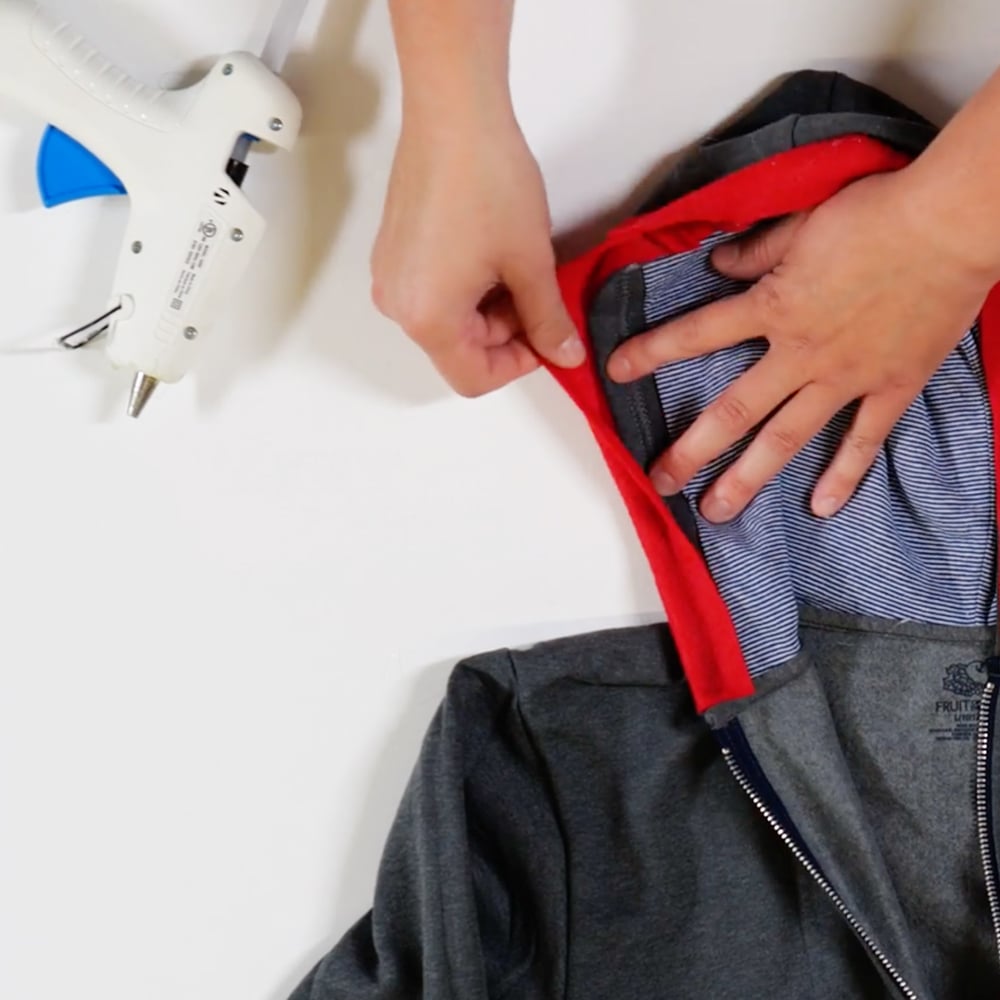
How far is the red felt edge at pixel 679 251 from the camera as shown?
1.96 feet

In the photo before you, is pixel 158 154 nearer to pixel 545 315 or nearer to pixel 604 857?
pixel 545 315

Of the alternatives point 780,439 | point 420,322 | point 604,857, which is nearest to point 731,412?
point 780,439

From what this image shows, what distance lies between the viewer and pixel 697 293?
654mm

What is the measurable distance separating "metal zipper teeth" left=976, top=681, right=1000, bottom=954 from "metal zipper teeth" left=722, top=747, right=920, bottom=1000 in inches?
0.6

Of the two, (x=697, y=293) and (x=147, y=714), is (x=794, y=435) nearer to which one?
(x=697, y=293)

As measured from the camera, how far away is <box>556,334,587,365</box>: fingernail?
0.61 meters

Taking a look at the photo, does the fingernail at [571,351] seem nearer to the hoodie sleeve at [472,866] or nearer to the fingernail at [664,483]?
the fingernail at [664,483]

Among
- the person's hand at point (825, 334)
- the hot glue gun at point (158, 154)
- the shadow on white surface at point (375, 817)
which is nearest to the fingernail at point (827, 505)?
the person's hand at point (825, 334)

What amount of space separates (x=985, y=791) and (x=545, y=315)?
1.36ft

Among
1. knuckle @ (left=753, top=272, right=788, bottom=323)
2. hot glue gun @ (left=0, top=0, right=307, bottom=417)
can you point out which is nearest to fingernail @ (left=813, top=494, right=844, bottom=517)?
knuckle @ (left=753, top=272, right=788, bottom=323)

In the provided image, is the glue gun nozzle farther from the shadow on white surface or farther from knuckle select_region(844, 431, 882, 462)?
knuckle select_region(844, 431, 882, 462)

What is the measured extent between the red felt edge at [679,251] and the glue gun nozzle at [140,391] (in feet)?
0.79

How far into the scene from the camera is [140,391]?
0.63 metres

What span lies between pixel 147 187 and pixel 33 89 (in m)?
0.07
